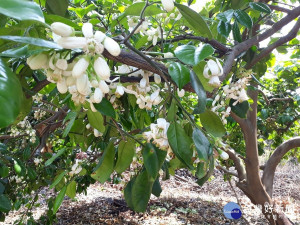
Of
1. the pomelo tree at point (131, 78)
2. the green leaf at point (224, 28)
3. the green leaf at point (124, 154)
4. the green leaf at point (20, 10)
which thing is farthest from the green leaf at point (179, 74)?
the green leaf at point (224, 28)

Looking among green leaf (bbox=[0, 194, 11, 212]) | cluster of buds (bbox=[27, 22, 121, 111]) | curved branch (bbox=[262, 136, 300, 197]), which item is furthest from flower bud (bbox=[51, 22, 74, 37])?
curved branch (bbox=[262, 136, 300, 197])

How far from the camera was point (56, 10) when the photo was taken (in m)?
0.58

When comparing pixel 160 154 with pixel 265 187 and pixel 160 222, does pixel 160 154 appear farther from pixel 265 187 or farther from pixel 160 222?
pixel 160 222

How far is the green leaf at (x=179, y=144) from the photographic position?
53 cm

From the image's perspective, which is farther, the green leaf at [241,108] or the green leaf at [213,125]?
the green leaf at [241,108]

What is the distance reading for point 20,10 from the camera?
0.26 metres

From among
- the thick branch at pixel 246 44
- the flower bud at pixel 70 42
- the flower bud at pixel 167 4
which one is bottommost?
the flower bud at pixel 70 42

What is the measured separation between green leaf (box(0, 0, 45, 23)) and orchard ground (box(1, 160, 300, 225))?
2521 mm

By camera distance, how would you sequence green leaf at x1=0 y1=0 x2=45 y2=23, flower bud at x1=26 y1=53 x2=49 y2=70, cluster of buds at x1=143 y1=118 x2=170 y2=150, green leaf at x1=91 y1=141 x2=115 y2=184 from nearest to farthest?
green leaf at x1=0 y1=0 x2=45 y2=23 → flower bud at x1=26 y1=53 x2=49 y2=70 → cluster of buds at x1=143 y1=118 x2=170 y2=150 → green leaf at x1=91 y1=141 x2=115 y2=184

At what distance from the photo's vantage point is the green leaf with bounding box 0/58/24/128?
0.26 meters

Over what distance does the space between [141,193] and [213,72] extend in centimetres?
32

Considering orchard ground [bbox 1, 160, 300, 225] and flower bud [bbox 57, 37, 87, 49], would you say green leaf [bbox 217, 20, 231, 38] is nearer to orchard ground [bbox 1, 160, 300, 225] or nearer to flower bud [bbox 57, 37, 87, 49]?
flower bud [bbox 57, 37, 87, 49]

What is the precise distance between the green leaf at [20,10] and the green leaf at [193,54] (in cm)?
22

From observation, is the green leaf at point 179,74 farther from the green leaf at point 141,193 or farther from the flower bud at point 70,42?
the green leaf at point 141,193
